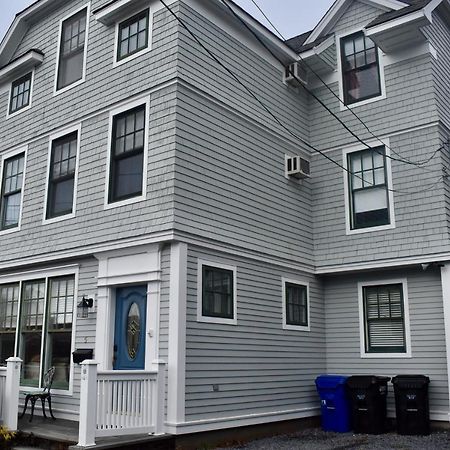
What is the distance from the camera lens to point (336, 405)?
1062cm

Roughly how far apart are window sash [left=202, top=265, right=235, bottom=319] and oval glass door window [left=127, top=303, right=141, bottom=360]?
3.38 ft

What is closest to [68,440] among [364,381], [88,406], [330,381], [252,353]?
[88,406]

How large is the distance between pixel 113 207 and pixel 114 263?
92 cm

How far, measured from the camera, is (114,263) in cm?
945

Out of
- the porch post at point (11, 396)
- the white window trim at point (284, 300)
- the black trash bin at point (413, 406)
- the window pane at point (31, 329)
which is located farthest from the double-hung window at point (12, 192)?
the black trash bin at point (413, 406)

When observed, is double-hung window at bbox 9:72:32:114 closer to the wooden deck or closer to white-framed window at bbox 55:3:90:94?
white-framed window at bbox 55:3:90:94

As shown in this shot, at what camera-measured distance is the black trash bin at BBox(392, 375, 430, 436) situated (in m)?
10.0

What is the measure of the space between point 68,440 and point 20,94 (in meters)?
7.87

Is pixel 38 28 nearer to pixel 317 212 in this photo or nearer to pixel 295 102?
pixel 295 102

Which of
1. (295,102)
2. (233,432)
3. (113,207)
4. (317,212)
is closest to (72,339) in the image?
(113,207)

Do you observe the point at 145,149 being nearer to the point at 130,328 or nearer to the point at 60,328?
the point at 130,328

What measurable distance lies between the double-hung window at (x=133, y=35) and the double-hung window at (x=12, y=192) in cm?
329

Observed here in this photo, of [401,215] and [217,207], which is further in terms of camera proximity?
[401,215]

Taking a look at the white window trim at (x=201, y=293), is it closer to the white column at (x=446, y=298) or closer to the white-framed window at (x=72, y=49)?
the white column at (x=446, y=298)
